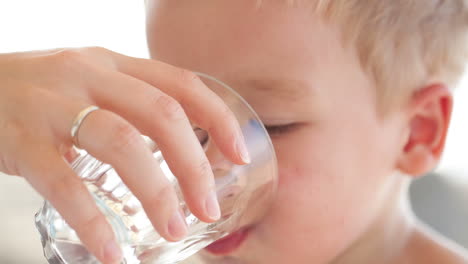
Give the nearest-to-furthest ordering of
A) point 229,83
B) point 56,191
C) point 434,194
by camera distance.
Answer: point 56,191 < point 229,83 < point 434,194

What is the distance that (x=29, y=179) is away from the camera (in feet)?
1.93

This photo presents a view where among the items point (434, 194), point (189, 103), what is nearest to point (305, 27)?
point (189, 103)

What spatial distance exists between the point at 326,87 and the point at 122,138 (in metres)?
0.31

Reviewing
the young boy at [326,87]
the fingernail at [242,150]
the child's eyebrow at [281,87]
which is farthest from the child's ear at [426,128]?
the fingernail at [242,150]

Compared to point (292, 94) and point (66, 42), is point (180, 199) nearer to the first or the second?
point (292, 94)

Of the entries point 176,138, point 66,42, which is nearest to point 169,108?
point 176,138

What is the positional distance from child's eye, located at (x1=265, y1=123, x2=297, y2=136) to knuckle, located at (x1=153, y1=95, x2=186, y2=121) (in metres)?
0.20

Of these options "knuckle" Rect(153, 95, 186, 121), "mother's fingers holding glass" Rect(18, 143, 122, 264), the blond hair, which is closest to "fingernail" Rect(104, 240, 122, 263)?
"mother's fingers holding glass" Rect(18, 143, 122, 264)

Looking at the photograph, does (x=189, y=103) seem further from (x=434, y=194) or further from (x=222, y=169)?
(x=434, y=194)

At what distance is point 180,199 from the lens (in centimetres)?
63

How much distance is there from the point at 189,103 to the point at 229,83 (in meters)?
0.15

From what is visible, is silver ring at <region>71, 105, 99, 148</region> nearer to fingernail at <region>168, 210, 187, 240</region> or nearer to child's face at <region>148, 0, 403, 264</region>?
fingernail at <region>168, 210, 187, 240</region>

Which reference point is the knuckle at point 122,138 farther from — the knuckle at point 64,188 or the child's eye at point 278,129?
the child's eye at point 278,129

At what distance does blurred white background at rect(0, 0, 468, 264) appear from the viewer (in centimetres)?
138
